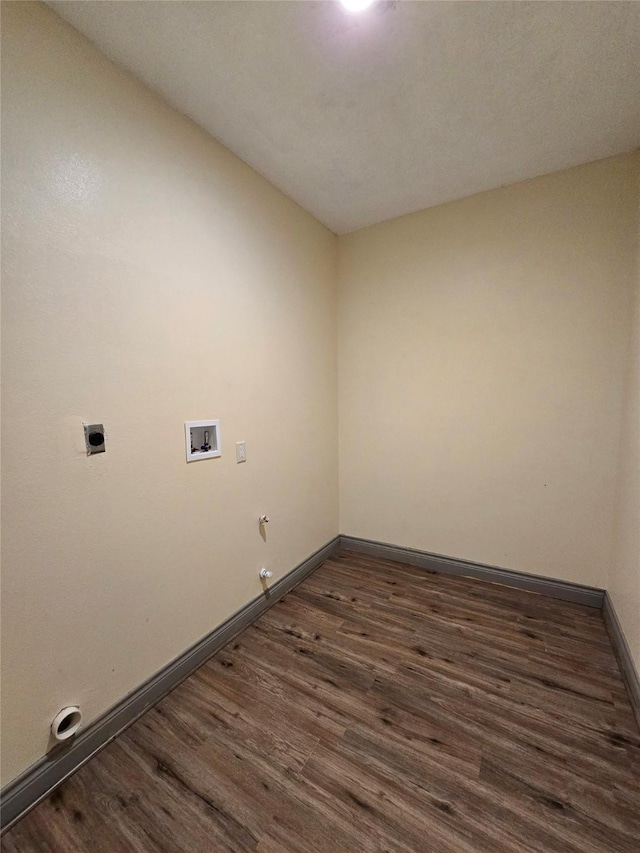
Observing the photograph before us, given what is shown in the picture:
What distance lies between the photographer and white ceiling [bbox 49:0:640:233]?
1151 mm

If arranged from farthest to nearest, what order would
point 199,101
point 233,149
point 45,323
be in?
point 233,149 < point 199,101 < point 45,323

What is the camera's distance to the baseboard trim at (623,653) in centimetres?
138

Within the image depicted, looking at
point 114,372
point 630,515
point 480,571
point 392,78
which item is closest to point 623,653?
point 630,515

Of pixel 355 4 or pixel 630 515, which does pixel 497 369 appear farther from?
pixel 355 4

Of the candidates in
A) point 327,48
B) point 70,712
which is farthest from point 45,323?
point 327,48

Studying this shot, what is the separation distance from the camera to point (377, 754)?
1223mm

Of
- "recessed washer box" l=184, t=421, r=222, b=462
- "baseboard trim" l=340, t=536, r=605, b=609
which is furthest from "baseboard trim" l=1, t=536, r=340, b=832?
"baseboard trim" l=340, t=536, r=605, b=609

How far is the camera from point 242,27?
3.87ft

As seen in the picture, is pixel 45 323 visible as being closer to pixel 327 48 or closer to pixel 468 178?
pixel 327 48

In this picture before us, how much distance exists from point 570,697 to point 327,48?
292cm

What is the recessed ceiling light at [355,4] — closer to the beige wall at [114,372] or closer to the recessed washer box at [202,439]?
the beige wall at [114,372]

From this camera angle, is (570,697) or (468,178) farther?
(468,178)

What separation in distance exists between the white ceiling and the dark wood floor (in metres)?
2.70

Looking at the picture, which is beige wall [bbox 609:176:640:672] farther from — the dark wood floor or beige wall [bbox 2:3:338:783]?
beige wall [bbox 2:3:338:783]
